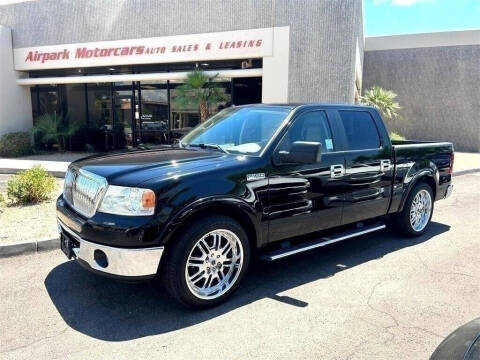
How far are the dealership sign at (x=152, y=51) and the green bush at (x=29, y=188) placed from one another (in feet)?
27.7

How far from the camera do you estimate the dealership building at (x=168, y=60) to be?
12.9 m

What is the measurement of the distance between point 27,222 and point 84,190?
2867 millimetres

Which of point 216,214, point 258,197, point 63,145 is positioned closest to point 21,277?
point 216,214

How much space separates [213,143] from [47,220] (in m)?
3.23

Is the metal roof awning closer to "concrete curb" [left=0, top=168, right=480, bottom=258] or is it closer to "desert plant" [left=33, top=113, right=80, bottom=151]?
"desert plant" [left=33, top=113, right=80, bottom=151]

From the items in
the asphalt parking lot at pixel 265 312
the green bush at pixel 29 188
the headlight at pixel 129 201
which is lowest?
the asphalt parking lot at pixel 265 312

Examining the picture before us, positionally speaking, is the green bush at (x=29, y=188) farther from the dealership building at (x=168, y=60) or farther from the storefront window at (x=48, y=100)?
the storefront window at (x=48, y=100)

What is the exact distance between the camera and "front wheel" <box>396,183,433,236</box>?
601 centimetres

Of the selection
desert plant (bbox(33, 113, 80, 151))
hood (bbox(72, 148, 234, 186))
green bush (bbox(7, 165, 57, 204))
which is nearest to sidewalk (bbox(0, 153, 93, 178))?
desert plant (bbox(33, 113, 80, 151))

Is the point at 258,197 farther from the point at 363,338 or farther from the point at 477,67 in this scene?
the point at 477,67

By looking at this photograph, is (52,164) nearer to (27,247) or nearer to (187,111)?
(187,111)

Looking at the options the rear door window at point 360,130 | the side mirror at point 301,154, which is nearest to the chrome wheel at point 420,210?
the rear door window at point 360,130

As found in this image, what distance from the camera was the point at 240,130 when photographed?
473 centimetres

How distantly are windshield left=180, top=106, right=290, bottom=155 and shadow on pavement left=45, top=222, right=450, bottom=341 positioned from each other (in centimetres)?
145
